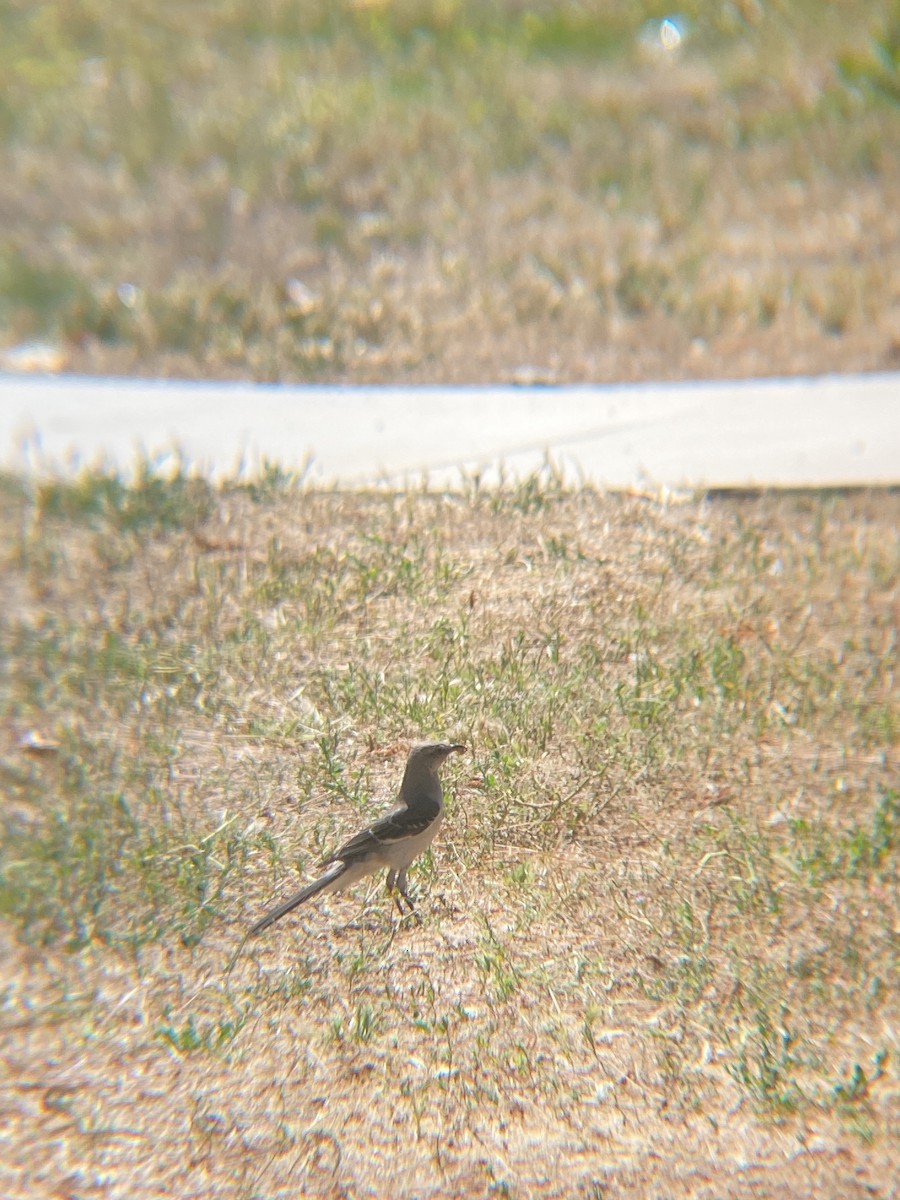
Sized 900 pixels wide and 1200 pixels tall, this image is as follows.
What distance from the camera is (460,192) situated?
7715 mm

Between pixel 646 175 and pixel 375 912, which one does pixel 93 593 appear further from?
pixel 646 175

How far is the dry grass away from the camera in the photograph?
3041 millimetres

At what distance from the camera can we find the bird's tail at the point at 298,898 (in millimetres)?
3273

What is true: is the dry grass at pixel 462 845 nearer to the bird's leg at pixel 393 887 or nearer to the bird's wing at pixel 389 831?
the bird's leg at pixel 393 887

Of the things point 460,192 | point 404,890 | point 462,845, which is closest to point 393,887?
point 404,890

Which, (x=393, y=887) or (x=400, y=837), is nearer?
(x=400, y=837)

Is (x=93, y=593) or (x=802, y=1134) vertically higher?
(x=93, y=593)

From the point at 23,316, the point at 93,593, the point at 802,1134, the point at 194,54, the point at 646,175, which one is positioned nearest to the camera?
the point at 802,1134

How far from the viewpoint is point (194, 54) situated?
9953 millimetres

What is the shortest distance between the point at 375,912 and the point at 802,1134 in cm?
115

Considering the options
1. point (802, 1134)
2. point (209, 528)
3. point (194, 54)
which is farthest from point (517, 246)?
point (802, 1134)

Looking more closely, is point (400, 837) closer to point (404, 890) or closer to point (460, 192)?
point (404, 890)

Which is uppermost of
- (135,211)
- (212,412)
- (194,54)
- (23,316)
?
(194,54)

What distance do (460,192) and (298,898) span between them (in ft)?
17.4
